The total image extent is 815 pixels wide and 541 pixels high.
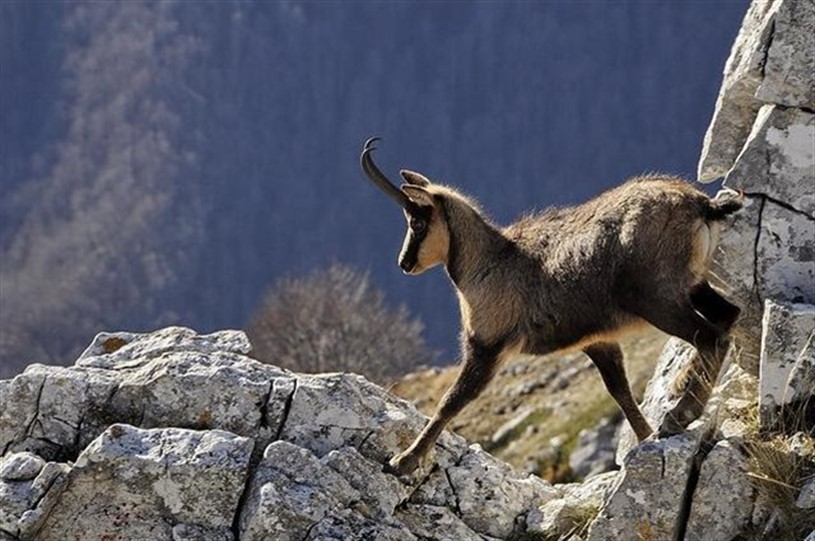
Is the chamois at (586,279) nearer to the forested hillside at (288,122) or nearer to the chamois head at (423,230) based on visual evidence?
the chamois head at (423,230)

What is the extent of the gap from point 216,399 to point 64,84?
491ft

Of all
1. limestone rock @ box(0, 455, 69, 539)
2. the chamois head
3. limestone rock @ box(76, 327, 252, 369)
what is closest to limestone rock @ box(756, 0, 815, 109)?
the chamois head

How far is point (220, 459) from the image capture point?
11.7m

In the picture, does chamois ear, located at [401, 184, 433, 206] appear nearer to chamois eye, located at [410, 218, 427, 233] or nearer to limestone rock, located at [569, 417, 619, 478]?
chamois eye, located at [410, 218, 427, 233]

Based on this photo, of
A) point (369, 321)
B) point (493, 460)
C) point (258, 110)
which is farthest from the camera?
point (258, 110)

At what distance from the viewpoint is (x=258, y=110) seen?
537ft

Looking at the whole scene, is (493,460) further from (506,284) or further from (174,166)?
(174,166)

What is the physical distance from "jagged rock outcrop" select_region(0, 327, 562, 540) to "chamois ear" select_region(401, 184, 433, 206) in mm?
1950

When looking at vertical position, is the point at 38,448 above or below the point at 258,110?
below

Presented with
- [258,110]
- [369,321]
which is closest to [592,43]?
[258,110]

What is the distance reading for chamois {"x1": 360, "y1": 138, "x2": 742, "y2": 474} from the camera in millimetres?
12500

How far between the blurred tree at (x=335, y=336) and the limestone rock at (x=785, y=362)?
181 feet

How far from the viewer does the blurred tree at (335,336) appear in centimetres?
7131

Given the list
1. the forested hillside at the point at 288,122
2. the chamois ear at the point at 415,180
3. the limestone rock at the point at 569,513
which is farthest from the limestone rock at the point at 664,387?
the forested hillside at the point at 288,122
